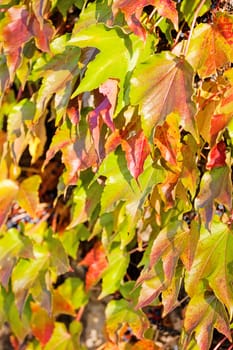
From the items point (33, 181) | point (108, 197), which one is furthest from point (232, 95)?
point (33, 181)

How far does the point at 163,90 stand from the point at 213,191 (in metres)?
0.21

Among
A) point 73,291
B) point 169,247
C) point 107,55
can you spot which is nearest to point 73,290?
point 73,291

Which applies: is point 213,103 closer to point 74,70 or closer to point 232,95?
point 232,95

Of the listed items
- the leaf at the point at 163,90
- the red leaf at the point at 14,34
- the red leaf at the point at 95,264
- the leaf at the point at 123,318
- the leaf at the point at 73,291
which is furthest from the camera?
the leaf at the point at 73,291

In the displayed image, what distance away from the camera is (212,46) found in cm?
115

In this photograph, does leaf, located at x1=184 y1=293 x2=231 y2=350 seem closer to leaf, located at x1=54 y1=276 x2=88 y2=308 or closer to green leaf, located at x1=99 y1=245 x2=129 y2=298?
green leaf, located at x1=99 y1=245 x2=129 y2=298

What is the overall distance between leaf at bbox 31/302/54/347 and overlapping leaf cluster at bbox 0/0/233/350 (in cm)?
12

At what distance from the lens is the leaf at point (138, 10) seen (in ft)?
3.54

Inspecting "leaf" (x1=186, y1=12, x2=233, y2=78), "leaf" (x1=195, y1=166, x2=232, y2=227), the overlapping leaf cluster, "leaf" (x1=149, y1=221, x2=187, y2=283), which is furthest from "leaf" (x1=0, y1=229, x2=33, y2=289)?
"leaf" (x1=186, y1=12, x2=233, y2=78)

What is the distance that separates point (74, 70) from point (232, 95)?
1.01 feet

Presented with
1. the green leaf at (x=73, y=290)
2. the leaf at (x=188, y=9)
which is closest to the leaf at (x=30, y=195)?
the green leaf at (x=73, y=290)

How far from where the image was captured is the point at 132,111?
119 cm

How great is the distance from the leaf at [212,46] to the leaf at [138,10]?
7 centimetres

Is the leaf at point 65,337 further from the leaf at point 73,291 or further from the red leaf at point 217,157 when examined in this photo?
the red leaf at point 217,157
